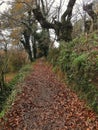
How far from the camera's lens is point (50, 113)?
10.8m

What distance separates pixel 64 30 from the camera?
942 inches

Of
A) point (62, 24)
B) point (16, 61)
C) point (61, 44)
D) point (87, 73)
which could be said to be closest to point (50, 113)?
point (87, 73)

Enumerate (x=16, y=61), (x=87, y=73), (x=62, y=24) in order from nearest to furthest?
(x=87, y=73) < (x=62, y=24) < (x=16, y=61)

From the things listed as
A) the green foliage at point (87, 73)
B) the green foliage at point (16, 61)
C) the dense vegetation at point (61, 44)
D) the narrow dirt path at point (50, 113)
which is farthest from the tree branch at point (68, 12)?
the green foliage at point (16, 61)

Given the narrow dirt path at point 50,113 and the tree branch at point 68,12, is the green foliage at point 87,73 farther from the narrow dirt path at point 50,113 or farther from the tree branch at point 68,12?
the tree branch at point 68,12

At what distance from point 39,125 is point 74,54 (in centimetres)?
571

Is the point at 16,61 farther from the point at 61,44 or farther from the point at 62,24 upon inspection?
the point at 61,44

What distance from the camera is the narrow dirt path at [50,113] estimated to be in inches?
364

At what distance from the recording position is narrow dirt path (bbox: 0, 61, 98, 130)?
926cm

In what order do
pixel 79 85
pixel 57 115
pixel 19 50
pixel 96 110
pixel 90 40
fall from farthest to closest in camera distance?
pixel 19 50 < pixel 90 40 < pixel 79 85 < pixel 57 115 < pixel 96 110

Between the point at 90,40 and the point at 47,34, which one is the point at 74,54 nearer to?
the point at 90,40

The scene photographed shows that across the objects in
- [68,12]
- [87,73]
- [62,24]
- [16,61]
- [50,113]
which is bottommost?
[16,61]

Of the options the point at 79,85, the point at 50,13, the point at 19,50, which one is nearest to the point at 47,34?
the point at 50,13

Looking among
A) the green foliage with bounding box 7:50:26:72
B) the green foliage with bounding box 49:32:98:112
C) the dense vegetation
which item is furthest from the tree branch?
the green foliage with bounding box 7:50:26:72
